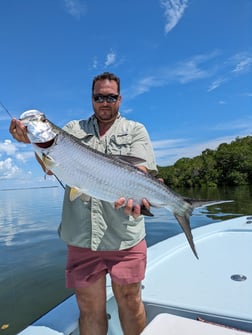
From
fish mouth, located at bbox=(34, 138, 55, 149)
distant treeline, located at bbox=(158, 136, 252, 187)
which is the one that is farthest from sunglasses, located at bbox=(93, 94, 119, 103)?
distant treeline, located at bbox=(158, 136, 252, 187)

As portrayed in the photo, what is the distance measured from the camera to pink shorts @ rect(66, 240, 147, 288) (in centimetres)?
258

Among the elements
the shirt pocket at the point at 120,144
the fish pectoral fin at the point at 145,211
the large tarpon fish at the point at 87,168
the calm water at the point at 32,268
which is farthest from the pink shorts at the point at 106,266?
the calm water at the point at 32,268

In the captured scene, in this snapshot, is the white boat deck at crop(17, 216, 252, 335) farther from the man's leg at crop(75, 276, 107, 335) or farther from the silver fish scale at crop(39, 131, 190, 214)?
the silver fish scale at crop(39, 131, 190, 214)

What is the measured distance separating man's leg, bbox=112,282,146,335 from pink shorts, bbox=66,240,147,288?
75 millimetres

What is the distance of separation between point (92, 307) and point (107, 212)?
81 centimetres

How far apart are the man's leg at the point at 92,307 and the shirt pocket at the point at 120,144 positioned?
110 centimetres

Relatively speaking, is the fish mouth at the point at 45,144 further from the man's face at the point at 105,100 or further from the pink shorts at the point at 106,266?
the pink shorts at the point at 106,266

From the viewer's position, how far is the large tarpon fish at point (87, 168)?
7.57 feet

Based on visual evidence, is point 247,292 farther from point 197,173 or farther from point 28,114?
point 197,173

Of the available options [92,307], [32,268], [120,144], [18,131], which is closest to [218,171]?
[32,268]

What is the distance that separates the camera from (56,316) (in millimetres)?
2955

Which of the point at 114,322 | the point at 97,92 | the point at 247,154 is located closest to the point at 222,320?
the point at 114,322

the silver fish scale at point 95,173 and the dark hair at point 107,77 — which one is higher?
the dark hair at point 107,77

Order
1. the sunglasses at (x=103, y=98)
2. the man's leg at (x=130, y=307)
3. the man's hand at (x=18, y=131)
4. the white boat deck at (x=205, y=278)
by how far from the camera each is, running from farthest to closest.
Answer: the white boat deck at (x=205, y=278), the sunglasses at (x=103, y=98), the man's leg at (x=130, y=307), the man's hand at (x=18, y=131)
